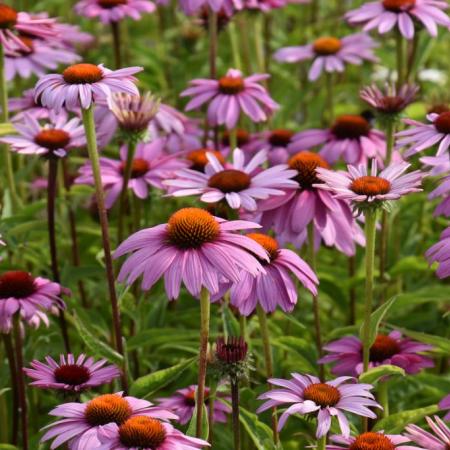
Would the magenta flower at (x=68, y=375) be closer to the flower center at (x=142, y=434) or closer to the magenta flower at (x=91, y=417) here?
the magenta flower at (x=91, y=417)

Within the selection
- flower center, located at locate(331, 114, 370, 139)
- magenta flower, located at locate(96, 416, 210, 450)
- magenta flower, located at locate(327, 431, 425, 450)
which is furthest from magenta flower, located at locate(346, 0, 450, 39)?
magenta flower, located at locate(96, 416, 210, 450)

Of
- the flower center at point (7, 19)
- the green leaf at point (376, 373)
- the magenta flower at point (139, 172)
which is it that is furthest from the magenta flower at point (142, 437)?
the flower center at point (7, 19)

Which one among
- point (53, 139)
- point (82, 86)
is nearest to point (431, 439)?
point (82, 86)

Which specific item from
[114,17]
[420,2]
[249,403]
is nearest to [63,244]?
[114,17]

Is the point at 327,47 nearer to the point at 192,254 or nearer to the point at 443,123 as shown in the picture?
the point at 443,123

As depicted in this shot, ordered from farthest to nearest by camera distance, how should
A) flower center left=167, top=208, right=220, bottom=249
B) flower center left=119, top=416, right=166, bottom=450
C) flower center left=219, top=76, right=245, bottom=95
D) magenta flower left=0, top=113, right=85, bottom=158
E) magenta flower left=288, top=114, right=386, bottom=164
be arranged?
1. flower center left=219, top=76, right=245, bottom=95
2. magenta flower left=288, top=114, right=386, bottom=164
3. magenta flower left=0, top=113, right=85, bottom=158
4. flower center left=167, top=208, right=220, bottom=249
5. flower center left=119, top=416, right=166, bottom=450

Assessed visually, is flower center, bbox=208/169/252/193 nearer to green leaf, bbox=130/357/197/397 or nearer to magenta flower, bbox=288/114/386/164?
green leaf, bbox=130/357/197/397
